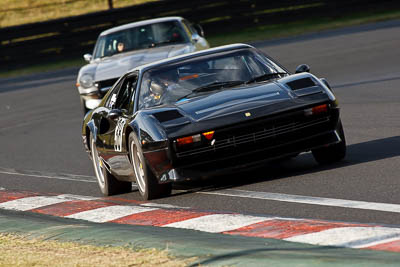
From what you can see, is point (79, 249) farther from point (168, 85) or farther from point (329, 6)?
point (329, 6)

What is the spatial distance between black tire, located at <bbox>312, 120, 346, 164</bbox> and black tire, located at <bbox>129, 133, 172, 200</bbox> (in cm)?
138

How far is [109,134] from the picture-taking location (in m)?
9.09

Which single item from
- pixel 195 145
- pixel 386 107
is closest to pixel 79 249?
pixel 195 145

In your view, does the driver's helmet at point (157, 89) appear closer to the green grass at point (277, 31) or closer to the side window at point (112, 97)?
the side window at point (112, 97)

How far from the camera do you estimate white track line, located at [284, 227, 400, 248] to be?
5137mm

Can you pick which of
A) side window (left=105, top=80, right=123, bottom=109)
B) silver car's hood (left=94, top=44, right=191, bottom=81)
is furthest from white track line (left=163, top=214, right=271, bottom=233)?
silver car's hood (left=94, top=44, right=191, bottom=81)

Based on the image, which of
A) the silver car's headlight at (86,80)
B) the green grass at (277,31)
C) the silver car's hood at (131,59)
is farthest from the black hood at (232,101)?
the green grass at (277,31)

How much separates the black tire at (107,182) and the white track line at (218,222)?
103 inches

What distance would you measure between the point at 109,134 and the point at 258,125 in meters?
1.82

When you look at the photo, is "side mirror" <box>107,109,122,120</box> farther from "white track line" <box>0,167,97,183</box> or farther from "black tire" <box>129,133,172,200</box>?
"white track line" <box>0,167,97,183</box>

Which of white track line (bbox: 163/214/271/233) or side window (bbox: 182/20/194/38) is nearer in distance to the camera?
white track line (bbox: 163/214/271/233)

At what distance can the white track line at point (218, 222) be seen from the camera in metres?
6.25

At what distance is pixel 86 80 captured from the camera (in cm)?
1556

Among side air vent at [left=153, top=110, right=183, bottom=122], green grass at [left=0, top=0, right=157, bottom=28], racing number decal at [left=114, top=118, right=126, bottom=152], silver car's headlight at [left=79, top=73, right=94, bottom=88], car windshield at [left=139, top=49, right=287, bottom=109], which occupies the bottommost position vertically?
green grass at [left=0, top=0, right=157, bottom=28]
